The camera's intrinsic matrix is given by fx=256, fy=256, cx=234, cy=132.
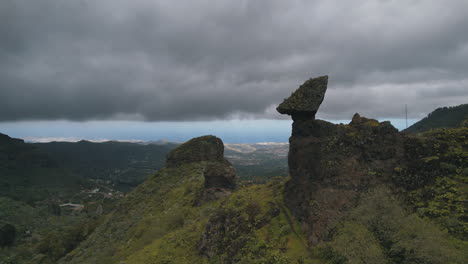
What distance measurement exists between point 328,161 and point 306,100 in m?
5.09

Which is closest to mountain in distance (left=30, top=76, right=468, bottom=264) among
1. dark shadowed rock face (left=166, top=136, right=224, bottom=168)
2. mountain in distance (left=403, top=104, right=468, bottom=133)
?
dark shadowed rock face (left=166, top=136, right=224, bottom=168)

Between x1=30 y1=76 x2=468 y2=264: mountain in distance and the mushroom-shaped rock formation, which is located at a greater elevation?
the mushroom-shaped rock formation

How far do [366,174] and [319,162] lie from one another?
10.0 ft

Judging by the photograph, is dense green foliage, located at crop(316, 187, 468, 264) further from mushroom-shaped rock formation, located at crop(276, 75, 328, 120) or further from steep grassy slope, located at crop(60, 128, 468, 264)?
mushroom-shaped rock formation, located at crop(276, 75, 328, 120)

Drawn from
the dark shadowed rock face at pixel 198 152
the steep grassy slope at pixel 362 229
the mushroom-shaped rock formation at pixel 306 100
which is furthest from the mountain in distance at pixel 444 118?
the steep grassy slope at pixel 362 229

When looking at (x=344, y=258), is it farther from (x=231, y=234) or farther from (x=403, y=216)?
(x=231, y=234)

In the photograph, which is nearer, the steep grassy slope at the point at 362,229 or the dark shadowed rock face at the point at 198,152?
the steep grassy slope at the point at 362,229

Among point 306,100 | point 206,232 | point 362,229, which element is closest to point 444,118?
point 306,100

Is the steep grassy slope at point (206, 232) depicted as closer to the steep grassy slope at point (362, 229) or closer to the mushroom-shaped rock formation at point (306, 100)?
the steep grassy slope at point (362, 229)

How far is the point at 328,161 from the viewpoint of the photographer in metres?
18.1

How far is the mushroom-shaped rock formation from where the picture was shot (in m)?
20.1

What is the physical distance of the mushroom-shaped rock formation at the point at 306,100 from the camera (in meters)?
20.1

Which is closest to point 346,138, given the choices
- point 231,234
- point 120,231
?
point 231,234

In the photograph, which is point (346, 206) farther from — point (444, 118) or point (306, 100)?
point (444, 118)
